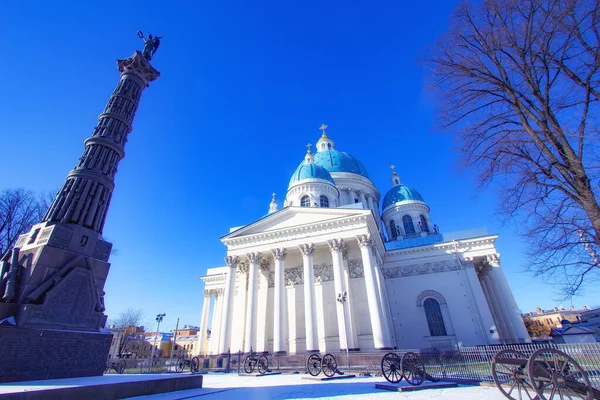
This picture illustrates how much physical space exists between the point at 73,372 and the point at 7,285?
280 cm

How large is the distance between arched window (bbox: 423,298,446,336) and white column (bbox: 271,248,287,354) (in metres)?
12.1

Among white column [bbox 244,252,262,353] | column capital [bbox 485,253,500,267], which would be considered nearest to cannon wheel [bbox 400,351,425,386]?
white column [bbox 244,252,262,353]

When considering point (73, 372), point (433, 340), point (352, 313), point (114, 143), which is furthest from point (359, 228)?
point (73, 372)

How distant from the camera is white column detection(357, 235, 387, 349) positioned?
16375mm

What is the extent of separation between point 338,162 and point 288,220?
16.5 meters

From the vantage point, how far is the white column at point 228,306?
730 inches

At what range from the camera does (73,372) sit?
7.16 m

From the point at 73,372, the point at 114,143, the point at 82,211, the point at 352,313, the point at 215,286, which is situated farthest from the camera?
the point at 215,286

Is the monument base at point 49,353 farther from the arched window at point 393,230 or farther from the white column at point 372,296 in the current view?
the arched window at point 393,230

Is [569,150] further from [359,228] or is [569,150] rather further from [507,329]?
[507,329]

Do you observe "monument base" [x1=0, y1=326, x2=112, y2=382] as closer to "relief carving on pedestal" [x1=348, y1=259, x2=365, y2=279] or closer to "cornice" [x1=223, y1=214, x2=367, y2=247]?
"cornice" [x1=223, y1=214, x2=367, y2=247]

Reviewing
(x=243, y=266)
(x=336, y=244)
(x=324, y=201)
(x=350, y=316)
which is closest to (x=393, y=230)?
(x=324, y=201)

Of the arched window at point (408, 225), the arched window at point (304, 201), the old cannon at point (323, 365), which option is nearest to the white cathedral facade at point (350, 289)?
the old cannon at point (323, 365)

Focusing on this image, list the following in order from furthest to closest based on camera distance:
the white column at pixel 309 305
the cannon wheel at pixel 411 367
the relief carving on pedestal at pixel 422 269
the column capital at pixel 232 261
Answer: the relief carving on pedestal at pixel 422 269, the column capital at pixel 232 261, the white column at pixel 309 305, the cannon wheel at pixel 411 367
